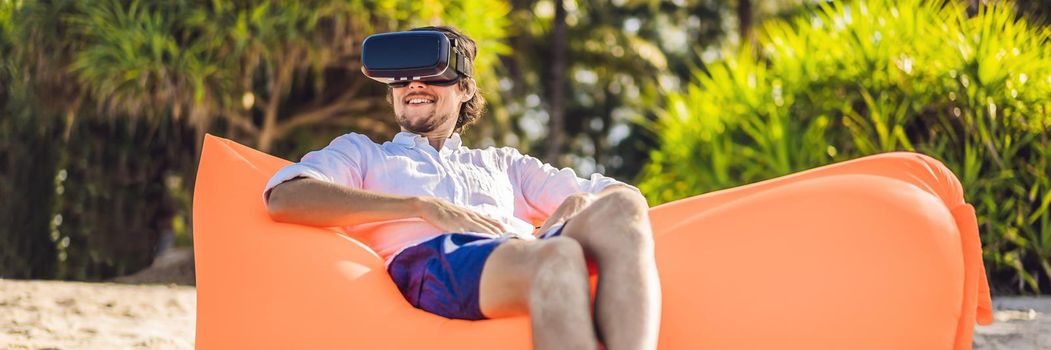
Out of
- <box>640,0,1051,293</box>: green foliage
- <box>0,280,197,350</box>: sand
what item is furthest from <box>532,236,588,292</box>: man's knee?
<box>640,0,1051,293</box>: green foliage

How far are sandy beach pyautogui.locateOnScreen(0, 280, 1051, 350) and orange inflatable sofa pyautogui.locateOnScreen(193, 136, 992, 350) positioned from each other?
120 centimetres

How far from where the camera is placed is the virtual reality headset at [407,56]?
7.02 feet

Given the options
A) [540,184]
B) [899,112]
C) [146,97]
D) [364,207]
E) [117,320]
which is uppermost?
[364,207]

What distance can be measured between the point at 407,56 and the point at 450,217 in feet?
1.39

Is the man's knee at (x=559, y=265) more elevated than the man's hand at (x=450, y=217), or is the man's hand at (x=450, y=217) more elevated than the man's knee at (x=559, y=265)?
the man's knee at (x=559, y=265)

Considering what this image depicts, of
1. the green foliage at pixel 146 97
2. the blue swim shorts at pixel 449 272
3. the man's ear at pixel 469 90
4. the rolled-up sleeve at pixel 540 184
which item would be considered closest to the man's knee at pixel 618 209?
the blue swim shorts at pixel 449 272

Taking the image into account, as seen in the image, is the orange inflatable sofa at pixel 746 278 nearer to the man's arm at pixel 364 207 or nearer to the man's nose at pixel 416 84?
the man's arm at pixel 364 207

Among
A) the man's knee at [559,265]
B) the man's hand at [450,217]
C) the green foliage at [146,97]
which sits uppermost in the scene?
the man's knee at [559,265]

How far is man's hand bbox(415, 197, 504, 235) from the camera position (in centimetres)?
189

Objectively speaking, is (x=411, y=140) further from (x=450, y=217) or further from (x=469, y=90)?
(x=450, y=217)

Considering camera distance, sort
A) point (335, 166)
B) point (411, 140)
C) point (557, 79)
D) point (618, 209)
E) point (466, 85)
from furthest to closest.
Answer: point (557, 79) → point (466, 85) → point (411, 140) → point (335, 166) → point (618, 209)

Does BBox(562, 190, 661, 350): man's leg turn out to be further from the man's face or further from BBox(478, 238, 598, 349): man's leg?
the man's face

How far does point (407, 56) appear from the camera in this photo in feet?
7.03

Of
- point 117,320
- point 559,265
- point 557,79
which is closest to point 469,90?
point 559,265
